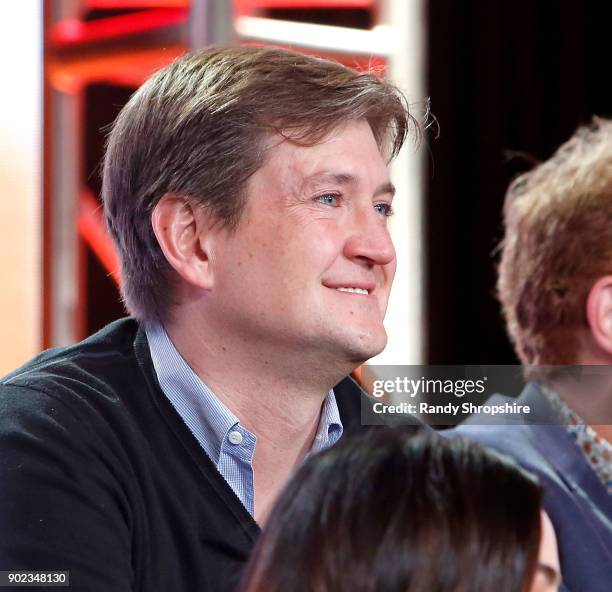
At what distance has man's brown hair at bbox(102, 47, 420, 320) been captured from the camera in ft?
4.70

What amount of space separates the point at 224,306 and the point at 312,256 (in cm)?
14

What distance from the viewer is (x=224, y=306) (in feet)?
4.64

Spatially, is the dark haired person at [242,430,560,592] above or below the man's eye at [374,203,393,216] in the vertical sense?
below

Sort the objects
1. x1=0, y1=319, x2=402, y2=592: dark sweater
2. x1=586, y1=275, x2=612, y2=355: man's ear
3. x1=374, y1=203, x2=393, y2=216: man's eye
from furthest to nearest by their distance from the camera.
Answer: x1=586, y1=275, x2=612, y2=355: man's ear → x1=374, y1=203, x2=393, y2=216: man's eye → x1=0, y1=319, x2=402, y2=592: dark sweater

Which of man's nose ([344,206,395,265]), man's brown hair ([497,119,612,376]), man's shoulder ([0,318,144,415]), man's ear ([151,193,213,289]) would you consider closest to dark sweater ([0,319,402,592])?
man's shoulder ([0,318,144,415])

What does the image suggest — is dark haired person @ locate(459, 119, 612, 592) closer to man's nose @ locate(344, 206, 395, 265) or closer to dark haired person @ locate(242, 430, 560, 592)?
man's nose @ locate(344, 206, 395, 265)

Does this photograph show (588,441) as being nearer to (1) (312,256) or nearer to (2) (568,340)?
(2) (568,340)

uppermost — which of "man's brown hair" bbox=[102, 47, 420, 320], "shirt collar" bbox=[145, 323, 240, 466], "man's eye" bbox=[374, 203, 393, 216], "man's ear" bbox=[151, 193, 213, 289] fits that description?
"man's brown hair" bbox=[102, 47, 420, 320]

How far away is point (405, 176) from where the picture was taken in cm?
273

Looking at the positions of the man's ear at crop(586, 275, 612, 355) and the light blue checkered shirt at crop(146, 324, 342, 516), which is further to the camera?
the man's ear at crop(586, 275, 612, 355)

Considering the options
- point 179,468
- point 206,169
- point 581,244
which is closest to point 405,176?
point 581,244

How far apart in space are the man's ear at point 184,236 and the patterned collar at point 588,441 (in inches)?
22.0

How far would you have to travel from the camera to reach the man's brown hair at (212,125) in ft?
4.70

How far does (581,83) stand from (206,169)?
1.77m
